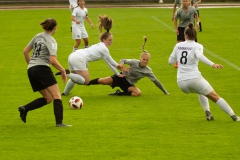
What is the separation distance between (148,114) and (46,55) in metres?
2.78

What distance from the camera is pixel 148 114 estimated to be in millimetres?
14055

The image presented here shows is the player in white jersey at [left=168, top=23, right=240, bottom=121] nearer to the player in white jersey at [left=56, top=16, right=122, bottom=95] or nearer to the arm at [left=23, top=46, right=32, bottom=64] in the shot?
the arm at [left=23, top=46, right=32, bottom=64]

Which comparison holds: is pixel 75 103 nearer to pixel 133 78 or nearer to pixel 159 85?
pixel 133 78

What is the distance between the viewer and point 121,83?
16.5 m

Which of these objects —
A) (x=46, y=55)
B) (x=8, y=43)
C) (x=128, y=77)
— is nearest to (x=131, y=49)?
(x=8, y=43)

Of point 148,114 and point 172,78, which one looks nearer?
point 148,114

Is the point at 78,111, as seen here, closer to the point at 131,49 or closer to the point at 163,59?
the point at 163,59

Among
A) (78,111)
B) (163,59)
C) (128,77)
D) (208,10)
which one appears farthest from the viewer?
(208,10)

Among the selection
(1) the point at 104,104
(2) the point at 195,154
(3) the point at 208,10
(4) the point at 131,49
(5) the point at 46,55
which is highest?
(5) the point at 46,55

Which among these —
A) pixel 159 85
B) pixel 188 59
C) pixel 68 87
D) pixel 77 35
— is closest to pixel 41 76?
pixel 188 59

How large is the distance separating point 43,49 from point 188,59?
2.72 metres

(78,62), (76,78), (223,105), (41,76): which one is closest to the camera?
(41,76)

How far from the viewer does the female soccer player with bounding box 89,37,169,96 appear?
638 inches

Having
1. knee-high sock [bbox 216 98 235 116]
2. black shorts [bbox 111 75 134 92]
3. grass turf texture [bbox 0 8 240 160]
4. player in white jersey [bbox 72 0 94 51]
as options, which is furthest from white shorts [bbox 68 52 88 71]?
player in white jersey [bbox 72 0 94 51]
